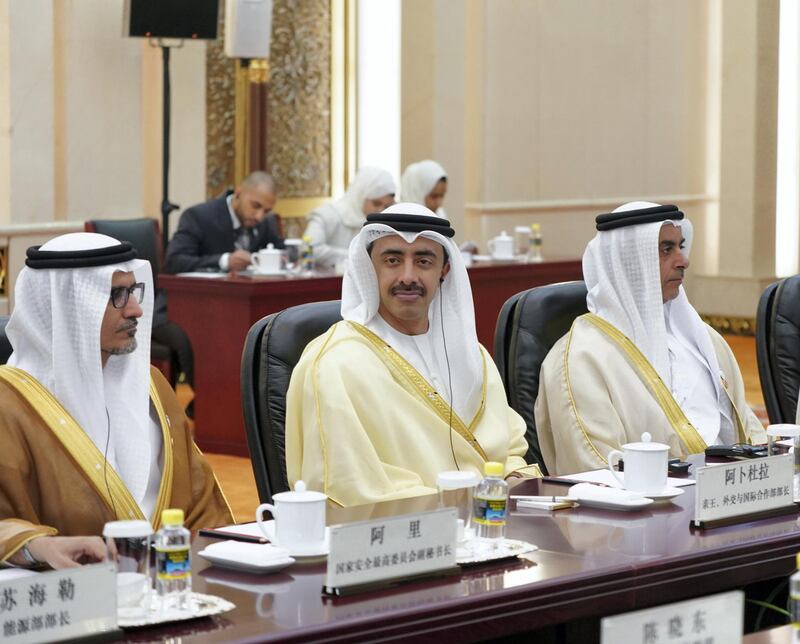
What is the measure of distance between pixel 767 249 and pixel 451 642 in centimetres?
910

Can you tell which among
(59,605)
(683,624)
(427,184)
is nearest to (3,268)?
(427,184)

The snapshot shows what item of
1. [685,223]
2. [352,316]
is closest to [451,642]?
[352,316]

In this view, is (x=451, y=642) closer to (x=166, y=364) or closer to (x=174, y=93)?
(x=166, y=364)

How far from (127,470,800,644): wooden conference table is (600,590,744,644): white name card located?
1.06 feet

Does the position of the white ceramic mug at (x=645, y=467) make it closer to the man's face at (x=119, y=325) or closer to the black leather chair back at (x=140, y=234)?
the man's face at (x=119, y=325)

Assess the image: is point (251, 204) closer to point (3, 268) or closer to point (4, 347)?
point (3, 268)

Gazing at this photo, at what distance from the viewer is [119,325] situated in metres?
2.85

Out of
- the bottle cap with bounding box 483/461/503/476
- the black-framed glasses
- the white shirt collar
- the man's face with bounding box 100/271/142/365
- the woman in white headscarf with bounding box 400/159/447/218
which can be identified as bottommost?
the bottle cap with bounding box 483/461/503/476

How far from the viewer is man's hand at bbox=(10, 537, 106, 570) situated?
2305 millimetres

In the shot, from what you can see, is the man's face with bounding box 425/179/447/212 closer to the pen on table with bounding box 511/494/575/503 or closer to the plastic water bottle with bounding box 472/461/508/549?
the pen on table with bounding box 511/494/575/503

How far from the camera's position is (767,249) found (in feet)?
35.2

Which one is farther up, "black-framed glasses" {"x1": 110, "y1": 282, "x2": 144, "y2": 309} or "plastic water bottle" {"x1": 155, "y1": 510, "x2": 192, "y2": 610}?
"black-framed glasses" {"x1": 110, "y1": 282, "x2": 144, "y2": 309}

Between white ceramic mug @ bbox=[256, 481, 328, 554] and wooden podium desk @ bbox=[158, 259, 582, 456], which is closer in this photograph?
white ceramic mug @ bbox=[256, 481, 328, 554]

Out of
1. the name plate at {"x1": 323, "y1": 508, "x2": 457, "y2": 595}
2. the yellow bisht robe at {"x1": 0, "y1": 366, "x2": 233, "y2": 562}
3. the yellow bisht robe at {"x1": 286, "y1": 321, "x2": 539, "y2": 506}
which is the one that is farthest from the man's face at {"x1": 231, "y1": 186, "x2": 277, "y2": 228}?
the name plate at {"x1": 323, "y1": 508, "x2": 457, "y2": 595}
